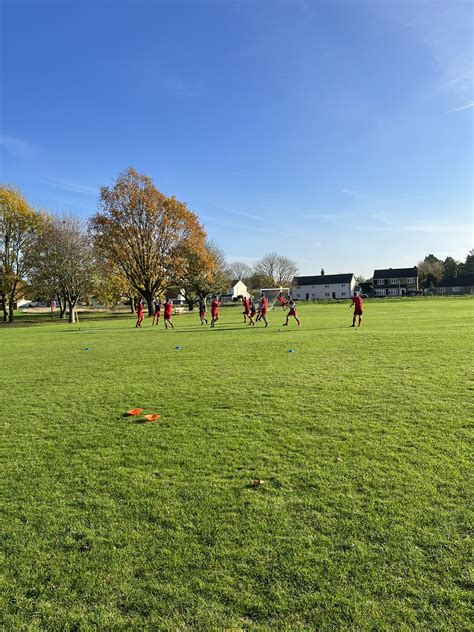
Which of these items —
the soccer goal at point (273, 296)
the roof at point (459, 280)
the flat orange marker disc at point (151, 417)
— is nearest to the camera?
the flat orange marker disc at point (151, 417)

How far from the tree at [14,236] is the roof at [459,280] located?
105680 mm

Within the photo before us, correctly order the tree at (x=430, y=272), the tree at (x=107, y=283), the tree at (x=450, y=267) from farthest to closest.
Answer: the tree at (x=450, y=267), the tree at (x=430, y=272), the tree at (x=107, y=283)

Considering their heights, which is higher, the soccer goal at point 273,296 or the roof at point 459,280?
the roof at point 459,280

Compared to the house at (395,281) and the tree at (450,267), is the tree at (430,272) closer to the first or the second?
the tree at (450,267)

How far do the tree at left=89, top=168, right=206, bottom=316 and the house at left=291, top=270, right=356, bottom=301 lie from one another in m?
69.9

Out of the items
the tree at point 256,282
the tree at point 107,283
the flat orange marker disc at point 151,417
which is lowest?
the flat orange marker disc at point 151,417

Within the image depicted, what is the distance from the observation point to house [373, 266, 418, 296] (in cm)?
11825

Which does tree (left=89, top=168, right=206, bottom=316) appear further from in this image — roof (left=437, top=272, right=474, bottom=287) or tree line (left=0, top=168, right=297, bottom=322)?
roof (left=437, top=272, right=474, bottom=287)

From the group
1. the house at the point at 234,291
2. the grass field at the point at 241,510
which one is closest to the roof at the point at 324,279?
the house at the point at 234,291

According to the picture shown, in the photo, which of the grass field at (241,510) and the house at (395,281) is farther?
the house at (395,281)

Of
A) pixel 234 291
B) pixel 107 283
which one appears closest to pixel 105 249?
pixel 107 283

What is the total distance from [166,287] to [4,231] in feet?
63.0

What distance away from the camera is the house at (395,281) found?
388 feet

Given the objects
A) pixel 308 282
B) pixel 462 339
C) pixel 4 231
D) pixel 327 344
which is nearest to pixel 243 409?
pixel 327 344
